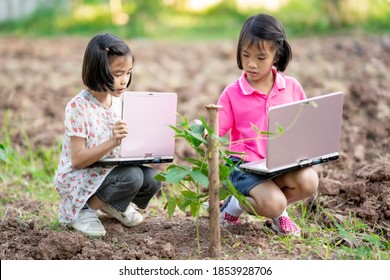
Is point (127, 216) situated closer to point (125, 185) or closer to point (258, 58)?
point (125, 185)

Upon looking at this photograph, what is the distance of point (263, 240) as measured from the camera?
9.93 feet

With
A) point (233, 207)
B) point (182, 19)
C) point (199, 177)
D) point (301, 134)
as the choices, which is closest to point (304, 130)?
point (301, 134)

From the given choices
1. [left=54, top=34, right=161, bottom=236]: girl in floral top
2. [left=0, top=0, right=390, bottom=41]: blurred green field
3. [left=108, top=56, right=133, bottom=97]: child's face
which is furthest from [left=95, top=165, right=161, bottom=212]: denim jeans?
[left=0, top=0, right=390, bottom=41]: blurred green field

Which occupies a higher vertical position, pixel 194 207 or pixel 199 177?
pixel 199 177

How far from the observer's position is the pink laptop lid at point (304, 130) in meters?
2.71

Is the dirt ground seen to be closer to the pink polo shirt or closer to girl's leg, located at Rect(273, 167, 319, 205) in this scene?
girl's leg, located at Rect(273, 167, 319, 205)

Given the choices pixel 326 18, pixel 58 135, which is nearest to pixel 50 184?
pixel 58 135

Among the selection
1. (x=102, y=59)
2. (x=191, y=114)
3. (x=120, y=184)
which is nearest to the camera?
(x=102, y=59)

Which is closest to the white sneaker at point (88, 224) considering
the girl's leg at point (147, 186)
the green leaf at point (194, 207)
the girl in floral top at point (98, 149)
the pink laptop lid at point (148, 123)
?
the girl in floral top at point (98, 149)

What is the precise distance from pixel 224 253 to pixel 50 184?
154 cm

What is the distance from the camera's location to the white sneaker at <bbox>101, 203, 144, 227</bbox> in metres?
3.27

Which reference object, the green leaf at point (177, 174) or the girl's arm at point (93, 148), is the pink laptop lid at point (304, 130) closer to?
the green leaf at point (177, 174)

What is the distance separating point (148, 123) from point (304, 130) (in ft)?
2.13

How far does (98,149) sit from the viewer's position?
296 centimetres
